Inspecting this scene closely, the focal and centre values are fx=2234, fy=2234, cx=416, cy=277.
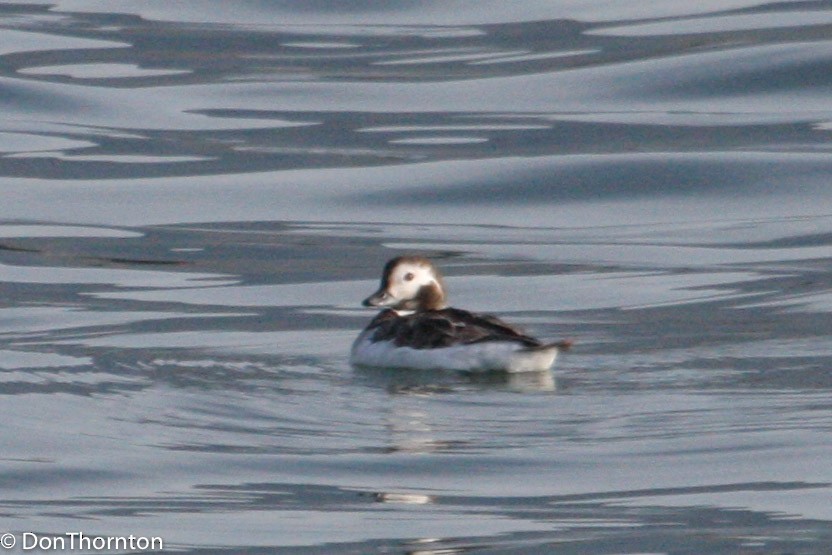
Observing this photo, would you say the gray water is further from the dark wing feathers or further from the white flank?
the dark wing feathers

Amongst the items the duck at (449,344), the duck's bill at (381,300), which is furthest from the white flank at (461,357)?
the duck's bill at (381,300)

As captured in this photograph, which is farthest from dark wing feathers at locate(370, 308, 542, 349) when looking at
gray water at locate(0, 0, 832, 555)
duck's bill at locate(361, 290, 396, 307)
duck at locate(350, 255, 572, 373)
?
duck's bill at locate(361, 290, 396, 307)

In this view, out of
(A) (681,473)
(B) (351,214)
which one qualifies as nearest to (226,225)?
(B) (351,214)

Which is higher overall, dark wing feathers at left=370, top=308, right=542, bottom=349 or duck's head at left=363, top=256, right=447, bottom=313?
duck's head at left=363, top=256, right=447, bottom=313

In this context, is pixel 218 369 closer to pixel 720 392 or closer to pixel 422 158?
pixel 720 392

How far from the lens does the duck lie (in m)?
10.1

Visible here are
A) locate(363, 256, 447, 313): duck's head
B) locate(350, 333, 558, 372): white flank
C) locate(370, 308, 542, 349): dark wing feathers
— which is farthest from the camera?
locate(363, 256, 447, 313): duck's head

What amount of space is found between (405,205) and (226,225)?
1.48 m

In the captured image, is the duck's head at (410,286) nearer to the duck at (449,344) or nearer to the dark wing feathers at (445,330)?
the duck at (449,344)

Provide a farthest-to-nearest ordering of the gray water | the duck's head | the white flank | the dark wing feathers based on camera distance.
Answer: the duck's head < the dark wing feathers < the white flank < the gray water

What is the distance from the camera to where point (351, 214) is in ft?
52.5

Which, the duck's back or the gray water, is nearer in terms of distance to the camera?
the gray water

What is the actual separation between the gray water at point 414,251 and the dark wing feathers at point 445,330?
207mm

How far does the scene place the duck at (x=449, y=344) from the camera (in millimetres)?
10078
